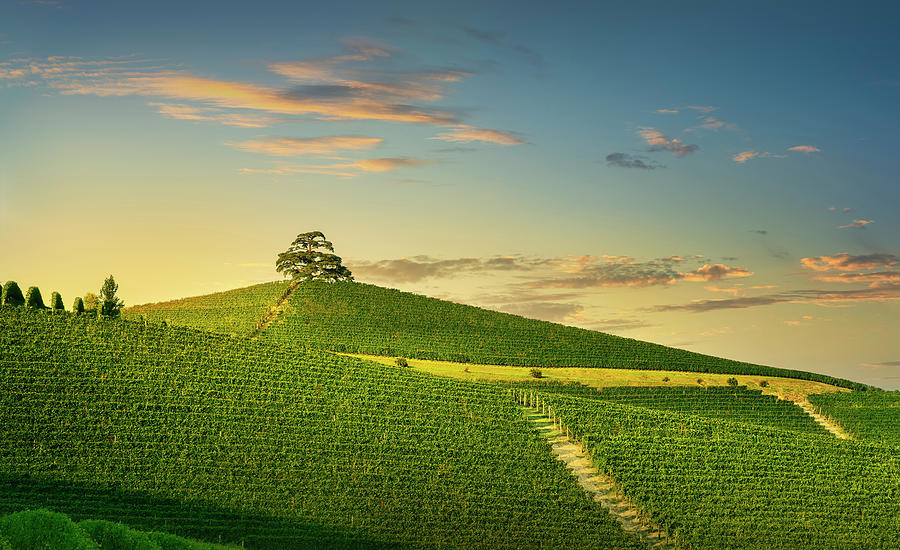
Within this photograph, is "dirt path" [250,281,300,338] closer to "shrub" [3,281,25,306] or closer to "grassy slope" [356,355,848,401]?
"grassy slope" [356,355,848,401]

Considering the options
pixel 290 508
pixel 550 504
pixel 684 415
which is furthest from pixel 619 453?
pixel 290 508

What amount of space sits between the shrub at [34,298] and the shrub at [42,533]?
5162 centimetres

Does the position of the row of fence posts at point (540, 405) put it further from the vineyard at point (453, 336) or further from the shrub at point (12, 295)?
the shrub at point (12, 295)

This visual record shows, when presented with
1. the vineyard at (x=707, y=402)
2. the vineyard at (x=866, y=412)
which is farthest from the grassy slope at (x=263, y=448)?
the vineyard at (x=866, y=412)

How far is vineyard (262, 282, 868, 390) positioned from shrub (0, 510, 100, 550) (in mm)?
56533

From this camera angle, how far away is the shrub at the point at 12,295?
7012 cm

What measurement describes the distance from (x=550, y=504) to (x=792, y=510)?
16314 millimetres

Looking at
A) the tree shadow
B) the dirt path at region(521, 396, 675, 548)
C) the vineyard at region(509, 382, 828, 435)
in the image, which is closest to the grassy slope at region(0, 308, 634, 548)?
the tree shadow

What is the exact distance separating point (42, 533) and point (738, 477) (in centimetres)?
4373

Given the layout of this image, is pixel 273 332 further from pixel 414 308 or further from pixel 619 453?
pixel 619 453

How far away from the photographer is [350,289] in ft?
→ 343

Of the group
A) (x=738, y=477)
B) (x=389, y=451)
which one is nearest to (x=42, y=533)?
(x=389, y=451)

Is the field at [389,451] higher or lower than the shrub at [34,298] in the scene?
lower

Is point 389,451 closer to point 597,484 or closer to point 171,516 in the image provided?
point 597,484
